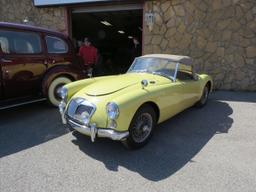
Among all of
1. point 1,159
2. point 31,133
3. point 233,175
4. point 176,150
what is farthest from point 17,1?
point 233,175

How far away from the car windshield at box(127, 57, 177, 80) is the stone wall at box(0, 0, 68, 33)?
18.6 ft

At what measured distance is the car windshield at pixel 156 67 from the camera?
186 inches

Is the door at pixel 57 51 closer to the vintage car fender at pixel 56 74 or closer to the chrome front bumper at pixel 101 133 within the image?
the vintage car fender at pixel 56 74

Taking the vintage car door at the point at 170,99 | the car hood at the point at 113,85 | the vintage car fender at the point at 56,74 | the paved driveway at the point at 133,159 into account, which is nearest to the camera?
the paved driveway at the point at 133,159

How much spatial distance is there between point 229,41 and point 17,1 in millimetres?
9117

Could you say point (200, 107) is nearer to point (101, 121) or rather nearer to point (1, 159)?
point (101, 121)

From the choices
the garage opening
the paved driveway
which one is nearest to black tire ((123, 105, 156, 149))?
the paved driveway

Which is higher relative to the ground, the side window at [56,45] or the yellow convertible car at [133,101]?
the side window at [56,45]

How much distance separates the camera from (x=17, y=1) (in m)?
10.5

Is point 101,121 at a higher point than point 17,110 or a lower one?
higher

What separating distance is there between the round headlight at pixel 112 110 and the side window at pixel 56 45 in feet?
10.3

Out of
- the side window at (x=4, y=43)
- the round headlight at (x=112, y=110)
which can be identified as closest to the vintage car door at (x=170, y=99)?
the round headlight at (x=112, y=110)

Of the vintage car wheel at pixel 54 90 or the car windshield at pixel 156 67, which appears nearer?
the car windshield at pixel 156 67

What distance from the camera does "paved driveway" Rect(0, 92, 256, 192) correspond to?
283 cm
